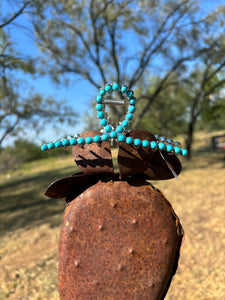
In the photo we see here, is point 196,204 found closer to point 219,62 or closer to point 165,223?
point 165,223

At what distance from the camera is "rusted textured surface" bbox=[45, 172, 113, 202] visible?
1.29m

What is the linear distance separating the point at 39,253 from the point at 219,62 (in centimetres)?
966

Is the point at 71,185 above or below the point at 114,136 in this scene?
below

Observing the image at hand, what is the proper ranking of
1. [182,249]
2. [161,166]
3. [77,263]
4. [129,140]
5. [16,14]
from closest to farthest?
[129,140]
[77,263]
[161,166]
[182,249]
[16,14]

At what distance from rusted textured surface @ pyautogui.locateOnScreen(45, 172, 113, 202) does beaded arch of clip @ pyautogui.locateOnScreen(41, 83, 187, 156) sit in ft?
0.61

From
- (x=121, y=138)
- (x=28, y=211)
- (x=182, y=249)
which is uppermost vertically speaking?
(x=121, y=138)

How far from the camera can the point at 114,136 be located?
46.4 inches

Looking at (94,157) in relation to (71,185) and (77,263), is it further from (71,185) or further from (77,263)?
(77,263)

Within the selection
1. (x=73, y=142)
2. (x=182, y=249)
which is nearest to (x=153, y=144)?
(x=73, y=142)

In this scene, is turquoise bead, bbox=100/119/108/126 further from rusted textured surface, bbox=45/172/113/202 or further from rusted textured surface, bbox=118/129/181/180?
rusted textured surface, bbox=45/172/113/202

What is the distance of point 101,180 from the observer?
1.35 m

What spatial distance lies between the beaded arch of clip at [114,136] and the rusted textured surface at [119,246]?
267 mm

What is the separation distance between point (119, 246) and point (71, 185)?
39cm

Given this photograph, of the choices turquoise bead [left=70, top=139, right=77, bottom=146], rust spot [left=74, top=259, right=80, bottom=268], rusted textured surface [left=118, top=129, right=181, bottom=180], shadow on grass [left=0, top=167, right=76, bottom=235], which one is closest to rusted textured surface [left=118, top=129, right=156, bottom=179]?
rusted textured surface [left=118, top=129, right=181, bottom=180]
